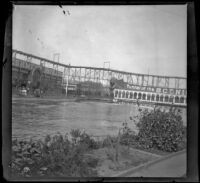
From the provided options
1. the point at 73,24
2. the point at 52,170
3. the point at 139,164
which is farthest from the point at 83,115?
the point at 73,24

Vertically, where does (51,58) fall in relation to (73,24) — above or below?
below

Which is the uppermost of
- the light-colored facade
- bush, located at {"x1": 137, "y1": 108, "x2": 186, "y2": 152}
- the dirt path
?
the light-colored facade

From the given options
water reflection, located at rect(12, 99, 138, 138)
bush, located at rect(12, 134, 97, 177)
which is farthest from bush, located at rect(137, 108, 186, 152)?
bush, located at rect(12, 134, 97, 177)

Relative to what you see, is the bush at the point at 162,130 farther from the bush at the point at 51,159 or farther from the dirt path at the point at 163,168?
A: the bush at the point at 51,159

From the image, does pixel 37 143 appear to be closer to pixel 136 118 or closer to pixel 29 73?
pixel 29 73

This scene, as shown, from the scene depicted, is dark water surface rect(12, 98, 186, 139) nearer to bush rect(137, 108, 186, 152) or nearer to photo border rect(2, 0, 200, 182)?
photo border rect(2, 0, 200, 182)

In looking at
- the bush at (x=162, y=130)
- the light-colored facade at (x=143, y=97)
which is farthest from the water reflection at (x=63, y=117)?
the bush at (x=162, y=130)
